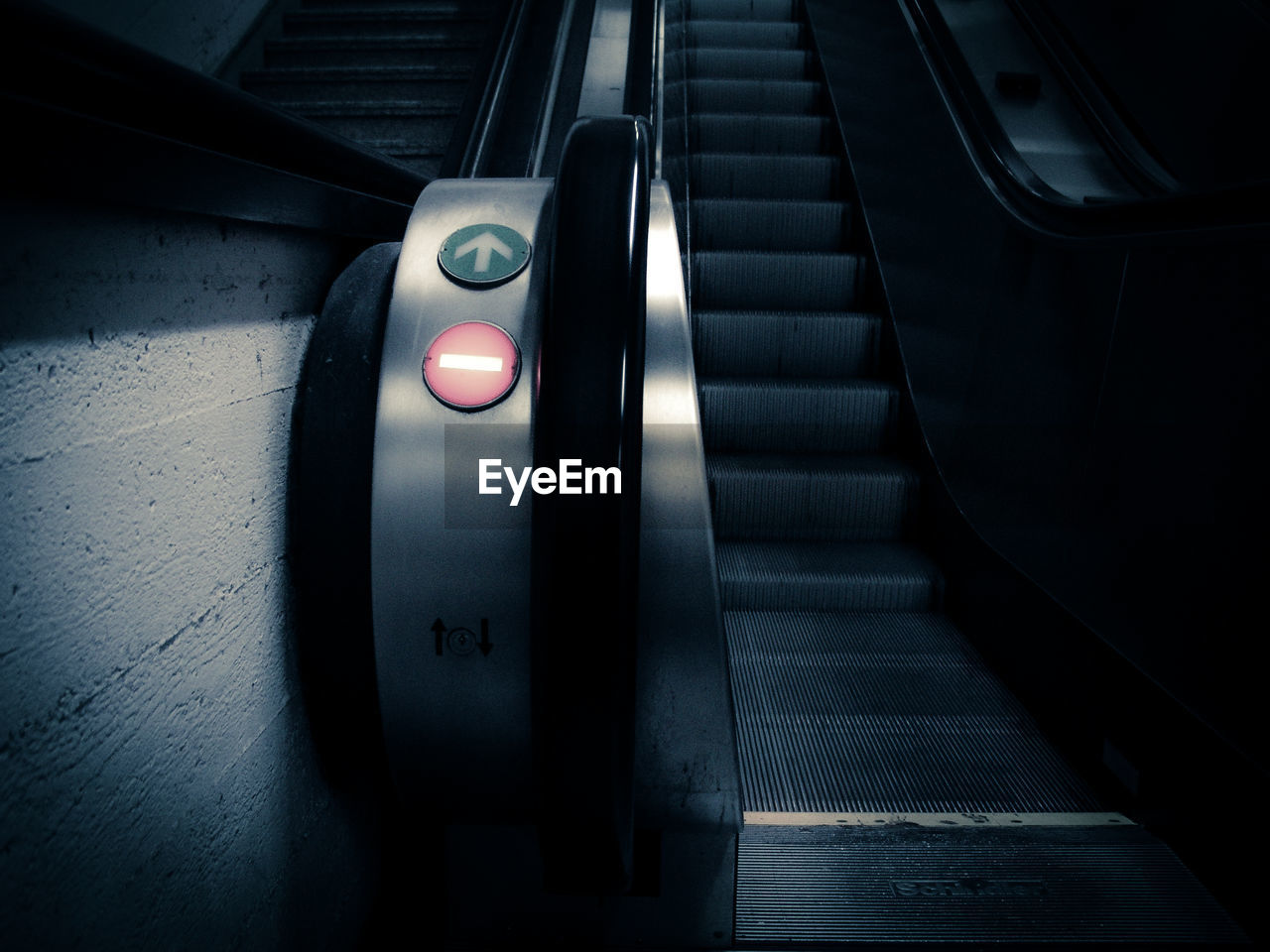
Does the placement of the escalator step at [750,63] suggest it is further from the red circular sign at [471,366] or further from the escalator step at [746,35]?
the red circular sign at [471,366]

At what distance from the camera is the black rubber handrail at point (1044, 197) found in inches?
54.8

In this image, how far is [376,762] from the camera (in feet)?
4.11

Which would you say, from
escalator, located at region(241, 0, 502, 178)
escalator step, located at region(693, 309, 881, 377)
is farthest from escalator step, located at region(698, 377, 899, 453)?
escalator, located at region(241, 0, 502, 178)

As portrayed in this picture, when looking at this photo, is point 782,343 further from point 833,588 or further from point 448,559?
point 448,559

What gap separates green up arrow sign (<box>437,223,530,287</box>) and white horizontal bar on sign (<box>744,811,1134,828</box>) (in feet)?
3.71

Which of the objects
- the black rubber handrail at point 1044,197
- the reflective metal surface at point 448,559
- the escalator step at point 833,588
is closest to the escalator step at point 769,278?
the black rubber handrail at point 1044,197

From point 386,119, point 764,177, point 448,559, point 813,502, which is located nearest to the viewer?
point 448,559

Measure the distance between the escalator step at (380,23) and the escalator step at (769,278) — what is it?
2.54m

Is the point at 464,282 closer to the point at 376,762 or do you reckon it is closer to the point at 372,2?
the point at 376,762

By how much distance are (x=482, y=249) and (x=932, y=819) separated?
135cm

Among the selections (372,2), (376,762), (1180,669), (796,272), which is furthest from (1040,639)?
(372,2)

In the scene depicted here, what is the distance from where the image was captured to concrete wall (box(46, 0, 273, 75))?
3238 millimetres

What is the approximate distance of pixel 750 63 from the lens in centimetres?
430

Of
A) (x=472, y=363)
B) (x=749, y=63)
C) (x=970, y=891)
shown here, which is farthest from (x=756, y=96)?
(x=970, y=891)
